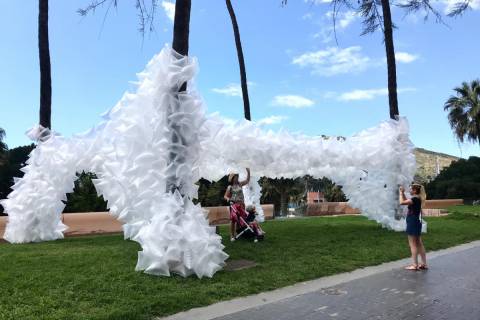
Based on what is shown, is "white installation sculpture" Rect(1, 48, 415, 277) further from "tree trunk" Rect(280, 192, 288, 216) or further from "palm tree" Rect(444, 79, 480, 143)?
"palm tree" Rect(444, 79, 480, 143)

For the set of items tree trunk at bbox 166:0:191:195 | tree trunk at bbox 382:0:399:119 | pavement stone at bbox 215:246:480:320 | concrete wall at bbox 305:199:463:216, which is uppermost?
tree trunk at bbox 382:0:399:119

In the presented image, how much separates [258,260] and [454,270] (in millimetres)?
3392

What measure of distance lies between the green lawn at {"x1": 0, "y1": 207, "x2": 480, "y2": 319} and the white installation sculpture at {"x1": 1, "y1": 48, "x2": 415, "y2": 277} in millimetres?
561

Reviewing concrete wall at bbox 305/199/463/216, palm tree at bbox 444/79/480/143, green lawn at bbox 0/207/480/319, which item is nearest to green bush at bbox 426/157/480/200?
palm tree at bbox 444/79/480/143

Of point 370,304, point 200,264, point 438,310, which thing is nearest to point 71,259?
point 200,264

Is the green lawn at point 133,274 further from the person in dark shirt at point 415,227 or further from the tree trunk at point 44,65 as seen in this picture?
the tree trunk at point 44,65

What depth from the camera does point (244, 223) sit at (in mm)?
11195

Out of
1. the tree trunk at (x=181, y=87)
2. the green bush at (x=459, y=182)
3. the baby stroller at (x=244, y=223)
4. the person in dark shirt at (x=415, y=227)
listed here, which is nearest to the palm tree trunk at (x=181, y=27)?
the tree trunk at (x=181, y=87)

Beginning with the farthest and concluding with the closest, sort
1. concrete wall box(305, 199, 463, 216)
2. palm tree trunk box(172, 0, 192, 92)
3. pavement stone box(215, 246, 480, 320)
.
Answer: concrete wall box(305, 199, 463, 216) < palm tree trunk box(172, 0, 192, 92) < pavement stone box(215, 246, 480, 320)

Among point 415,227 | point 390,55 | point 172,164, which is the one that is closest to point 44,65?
point 172,164

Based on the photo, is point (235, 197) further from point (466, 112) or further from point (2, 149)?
point (466, 112)

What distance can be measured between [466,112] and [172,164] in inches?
1626

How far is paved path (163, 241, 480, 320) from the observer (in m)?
5.69

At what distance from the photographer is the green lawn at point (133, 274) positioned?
18.7 feet
